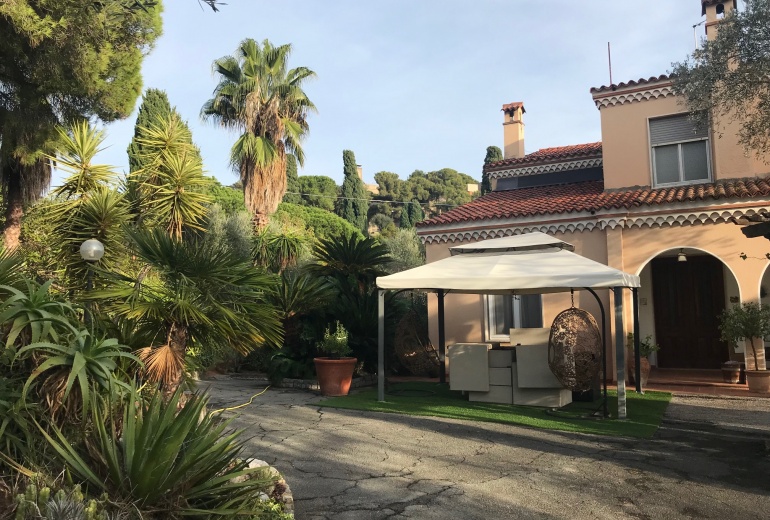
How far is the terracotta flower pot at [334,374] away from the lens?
10828 mm

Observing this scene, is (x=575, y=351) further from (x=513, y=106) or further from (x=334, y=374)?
(x=513, y=106)

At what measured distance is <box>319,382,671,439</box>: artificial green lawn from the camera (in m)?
7.69

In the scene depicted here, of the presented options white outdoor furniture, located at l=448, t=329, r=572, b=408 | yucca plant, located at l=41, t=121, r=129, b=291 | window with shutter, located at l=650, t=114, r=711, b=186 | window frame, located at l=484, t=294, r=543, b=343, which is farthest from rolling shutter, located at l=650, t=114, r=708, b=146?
yucca plant, located at l=41, t=121, r=129, b=291

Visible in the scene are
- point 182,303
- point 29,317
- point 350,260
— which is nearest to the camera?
point 29,317

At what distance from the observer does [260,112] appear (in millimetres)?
21906

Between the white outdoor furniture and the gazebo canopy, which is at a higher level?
the gazebo canopy

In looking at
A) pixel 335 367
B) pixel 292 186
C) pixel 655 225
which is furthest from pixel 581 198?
pixel 292 186

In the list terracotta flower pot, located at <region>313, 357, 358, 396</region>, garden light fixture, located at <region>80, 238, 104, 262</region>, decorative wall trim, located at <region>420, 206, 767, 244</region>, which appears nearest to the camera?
garden light fixture, located at <region>80, 238, 104, 262</region>

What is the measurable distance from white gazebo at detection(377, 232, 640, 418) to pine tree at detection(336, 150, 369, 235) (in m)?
36.9

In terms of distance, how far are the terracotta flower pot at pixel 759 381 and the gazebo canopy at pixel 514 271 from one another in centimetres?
378

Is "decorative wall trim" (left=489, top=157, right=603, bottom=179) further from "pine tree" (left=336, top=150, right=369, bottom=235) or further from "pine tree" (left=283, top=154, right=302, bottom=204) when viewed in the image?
"pine tree" (left=283, top=154, right=302, bottom=204)

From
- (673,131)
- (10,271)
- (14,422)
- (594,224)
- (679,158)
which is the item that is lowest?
(14,422)

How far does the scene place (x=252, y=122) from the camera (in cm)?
2159

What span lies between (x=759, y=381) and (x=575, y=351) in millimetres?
4597
